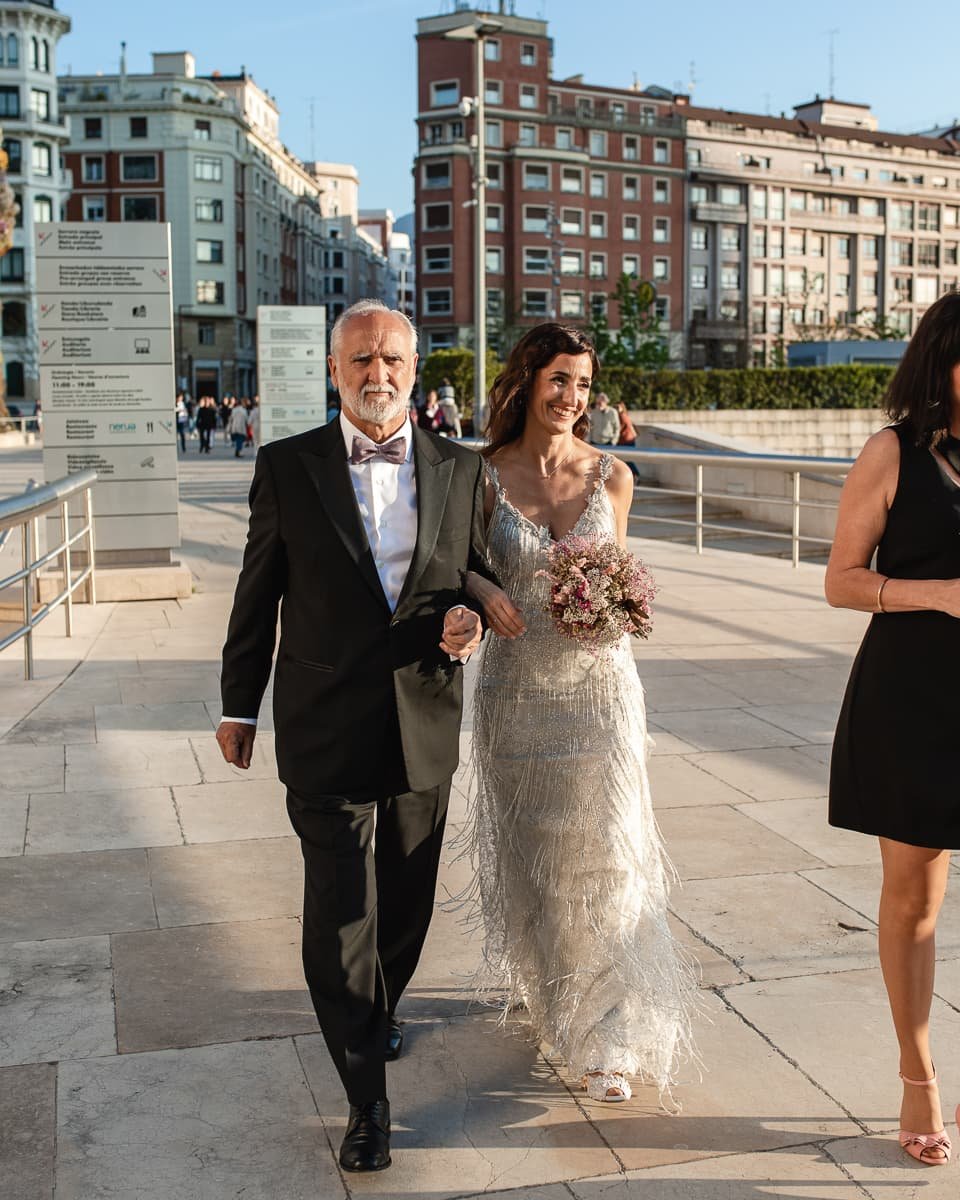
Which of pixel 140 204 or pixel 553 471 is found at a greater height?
pixel 140 204

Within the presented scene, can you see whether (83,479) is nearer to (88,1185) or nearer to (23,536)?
(23,536)

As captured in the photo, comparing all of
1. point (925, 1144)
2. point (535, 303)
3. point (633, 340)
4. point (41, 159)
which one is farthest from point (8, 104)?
point (925, 1144)

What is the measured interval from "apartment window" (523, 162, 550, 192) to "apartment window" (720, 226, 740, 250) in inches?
537

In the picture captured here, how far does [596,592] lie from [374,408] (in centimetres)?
66

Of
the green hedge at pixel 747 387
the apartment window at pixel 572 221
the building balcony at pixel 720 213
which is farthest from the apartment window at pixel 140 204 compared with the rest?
the green hedge at pixel 747 387

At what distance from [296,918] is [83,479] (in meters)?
6.23

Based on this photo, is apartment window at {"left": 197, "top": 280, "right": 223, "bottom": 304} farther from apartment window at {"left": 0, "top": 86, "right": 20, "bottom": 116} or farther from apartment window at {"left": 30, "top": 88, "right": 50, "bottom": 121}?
apartment window at {"left": 0, "top": 86, "right": 20, "bottom": 116}

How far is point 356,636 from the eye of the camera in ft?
9.84

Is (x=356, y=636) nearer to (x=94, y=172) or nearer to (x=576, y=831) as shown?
(x=576, y=831)

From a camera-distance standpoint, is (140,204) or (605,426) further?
(140,204)

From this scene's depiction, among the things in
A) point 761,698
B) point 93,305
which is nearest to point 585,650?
point 761,698

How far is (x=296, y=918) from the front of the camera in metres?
4.38

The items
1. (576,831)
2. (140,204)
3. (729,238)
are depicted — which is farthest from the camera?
(729,238)

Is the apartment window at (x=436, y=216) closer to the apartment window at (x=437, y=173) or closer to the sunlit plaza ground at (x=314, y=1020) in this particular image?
the apartment window at (x=437, y=173)
